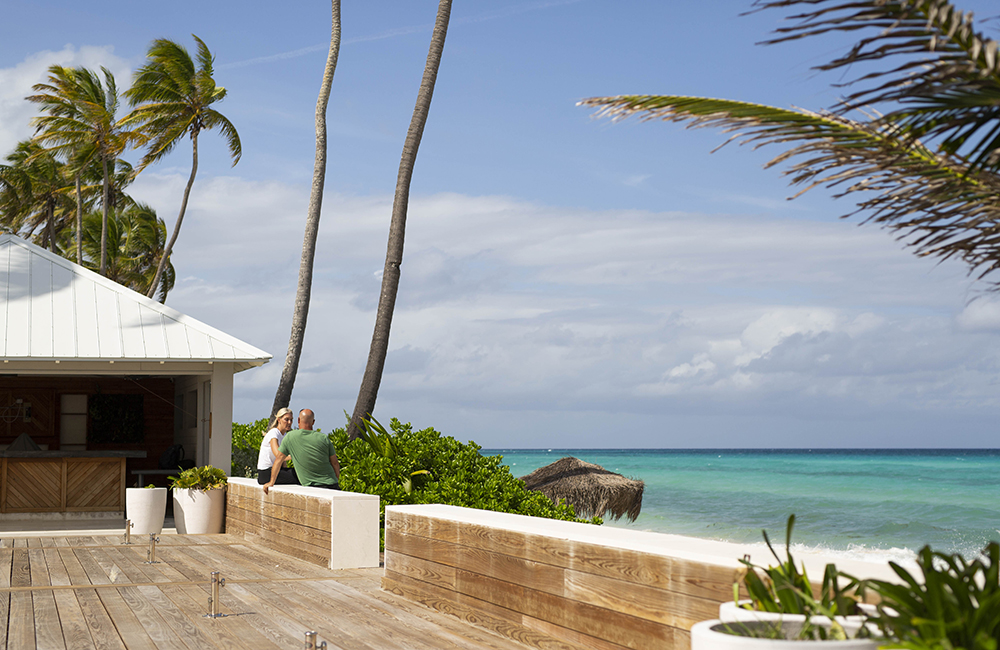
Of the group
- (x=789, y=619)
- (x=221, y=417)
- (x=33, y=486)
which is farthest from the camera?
(x=33, y=486)

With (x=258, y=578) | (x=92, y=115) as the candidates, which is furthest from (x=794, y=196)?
(x=92, y=115)

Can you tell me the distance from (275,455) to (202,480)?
2718 mm

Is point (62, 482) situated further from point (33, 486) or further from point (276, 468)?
point (276, 468)

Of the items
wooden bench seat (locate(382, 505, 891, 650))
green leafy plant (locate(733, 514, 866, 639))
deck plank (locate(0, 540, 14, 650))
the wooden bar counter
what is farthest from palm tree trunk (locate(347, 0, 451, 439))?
green leafy plant (locate(733, 514, 866, 639))

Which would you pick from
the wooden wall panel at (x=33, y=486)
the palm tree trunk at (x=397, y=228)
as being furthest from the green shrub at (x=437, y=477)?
the wooden wall panel at (x=33, y=486)

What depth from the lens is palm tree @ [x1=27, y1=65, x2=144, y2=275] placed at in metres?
30.0

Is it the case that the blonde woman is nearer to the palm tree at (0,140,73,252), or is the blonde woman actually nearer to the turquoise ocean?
the turquoise ocean

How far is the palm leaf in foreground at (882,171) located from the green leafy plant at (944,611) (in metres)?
1.31

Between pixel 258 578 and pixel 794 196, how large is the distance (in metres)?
6.53

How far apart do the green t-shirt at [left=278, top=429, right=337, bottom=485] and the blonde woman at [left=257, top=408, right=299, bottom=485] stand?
0.50m

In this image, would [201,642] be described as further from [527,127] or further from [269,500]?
[527,127]

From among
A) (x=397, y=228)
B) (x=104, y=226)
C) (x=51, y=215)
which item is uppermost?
(x=51, y=215)

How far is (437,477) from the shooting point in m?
11.8

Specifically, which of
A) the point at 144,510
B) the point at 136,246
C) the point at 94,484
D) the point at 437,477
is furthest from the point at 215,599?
the point at 136,246
